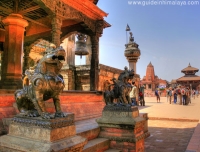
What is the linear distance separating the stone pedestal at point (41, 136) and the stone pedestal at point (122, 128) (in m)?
2.07

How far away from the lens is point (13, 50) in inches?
311

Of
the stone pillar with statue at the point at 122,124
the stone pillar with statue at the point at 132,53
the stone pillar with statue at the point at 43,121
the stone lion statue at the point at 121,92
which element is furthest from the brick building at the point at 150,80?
the stone pillar with statue at the point at 43,121

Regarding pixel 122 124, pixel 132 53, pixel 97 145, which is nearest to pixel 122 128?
pixel 122 124

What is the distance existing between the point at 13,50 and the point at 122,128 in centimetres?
559

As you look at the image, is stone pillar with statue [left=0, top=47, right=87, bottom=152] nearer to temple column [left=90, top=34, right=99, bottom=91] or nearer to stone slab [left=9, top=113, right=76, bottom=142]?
stone slab [left=9, top=113, right=76, bottom=142]

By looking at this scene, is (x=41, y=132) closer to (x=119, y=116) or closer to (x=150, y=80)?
(x=119, y=116)

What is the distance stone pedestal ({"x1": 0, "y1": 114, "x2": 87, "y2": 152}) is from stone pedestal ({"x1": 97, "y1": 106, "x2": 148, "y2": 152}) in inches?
81.3

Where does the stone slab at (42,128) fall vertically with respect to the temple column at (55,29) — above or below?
below

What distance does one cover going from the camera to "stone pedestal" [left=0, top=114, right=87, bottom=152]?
7.42 feet

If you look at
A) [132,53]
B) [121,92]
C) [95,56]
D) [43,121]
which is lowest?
[43,121]

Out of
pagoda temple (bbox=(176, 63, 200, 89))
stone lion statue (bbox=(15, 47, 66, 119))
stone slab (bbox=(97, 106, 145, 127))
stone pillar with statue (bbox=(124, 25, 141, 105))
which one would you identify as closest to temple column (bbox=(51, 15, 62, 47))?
stone slab (bbox=(97, 106, 145, 127))

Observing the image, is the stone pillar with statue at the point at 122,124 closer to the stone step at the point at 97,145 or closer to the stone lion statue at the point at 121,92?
the stone lion statue at the point at 121,92

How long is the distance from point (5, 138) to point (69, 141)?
2.77 feet

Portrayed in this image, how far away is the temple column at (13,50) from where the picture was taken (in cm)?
753
